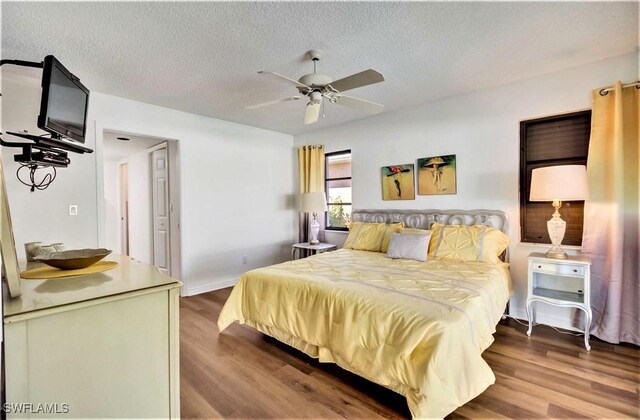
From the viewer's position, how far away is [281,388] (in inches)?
80.7

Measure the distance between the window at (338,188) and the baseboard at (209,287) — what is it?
188 centimetres

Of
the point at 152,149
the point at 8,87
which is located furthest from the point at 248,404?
the point at 152,149

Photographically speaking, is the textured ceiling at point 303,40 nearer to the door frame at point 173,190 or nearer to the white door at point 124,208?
the door frame at point 173,190

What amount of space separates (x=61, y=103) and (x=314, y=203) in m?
3.29

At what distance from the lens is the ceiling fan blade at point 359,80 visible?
2.13 metres

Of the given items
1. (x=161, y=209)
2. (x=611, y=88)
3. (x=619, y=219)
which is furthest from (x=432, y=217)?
(x=161, y=209)

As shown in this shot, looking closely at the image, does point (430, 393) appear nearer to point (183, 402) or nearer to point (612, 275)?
point (183, 402)

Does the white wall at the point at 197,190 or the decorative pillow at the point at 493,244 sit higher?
the white wall at the point at 197,190

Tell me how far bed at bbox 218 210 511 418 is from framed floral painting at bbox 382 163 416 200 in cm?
96

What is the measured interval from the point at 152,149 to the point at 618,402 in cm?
590

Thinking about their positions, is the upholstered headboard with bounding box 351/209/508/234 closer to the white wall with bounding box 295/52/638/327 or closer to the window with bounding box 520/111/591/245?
the white wall with bounding box 295/52/638/327

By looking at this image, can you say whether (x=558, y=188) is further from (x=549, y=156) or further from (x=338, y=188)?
(x=338, y=188)

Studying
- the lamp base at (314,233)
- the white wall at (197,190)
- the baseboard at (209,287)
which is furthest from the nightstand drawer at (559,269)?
the baseboard at (209,287)

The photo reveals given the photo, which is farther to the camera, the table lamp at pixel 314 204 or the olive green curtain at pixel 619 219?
the table lamp at pixel 314 204
